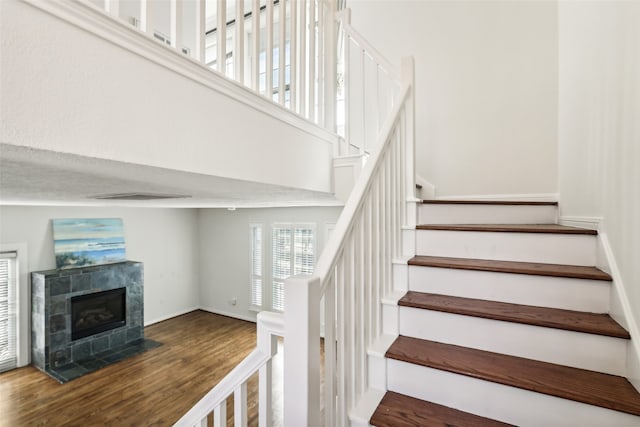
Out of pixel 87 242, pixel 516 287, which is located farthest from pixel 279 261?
pixel 516 287

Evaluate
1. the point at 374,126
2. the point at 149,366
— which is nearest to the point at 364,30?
the point at 374,126

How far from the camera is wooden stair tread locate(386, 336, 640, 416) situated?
3.29ft

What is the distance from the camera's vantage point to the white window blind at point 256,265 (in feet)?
19.6

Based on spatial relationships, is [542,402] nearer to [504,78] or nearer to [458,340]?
[458,340]

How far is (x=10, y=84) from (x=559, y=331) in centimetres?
174

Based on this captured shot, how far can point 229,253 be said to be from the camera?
20.9ft

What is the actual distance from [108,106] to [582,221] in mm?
2045

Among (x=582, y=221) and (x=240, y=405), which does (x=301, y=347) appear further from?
(x=582, y=221)

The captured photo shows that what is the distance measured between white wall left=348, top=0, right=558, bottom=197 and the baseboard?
4.97 feet

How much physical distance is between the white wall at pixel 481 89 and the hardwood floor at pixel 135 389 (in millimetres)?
3179

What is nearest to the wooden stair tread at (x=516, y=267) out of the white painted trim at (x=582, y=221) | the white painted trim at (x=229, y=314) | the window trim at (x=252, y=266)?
the white painted trim at (x=582, y=221)

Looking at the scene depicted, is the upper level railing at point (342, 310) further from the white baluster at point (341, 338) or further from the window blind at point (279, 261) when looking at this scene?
the window blind at point (279, 261)

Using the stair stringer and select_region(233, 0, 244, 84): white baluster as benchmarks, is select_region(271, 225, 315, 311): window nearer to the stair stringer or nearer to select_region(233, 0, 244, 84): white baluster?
the stair stringer

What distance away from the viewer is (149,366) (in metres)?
4.43
